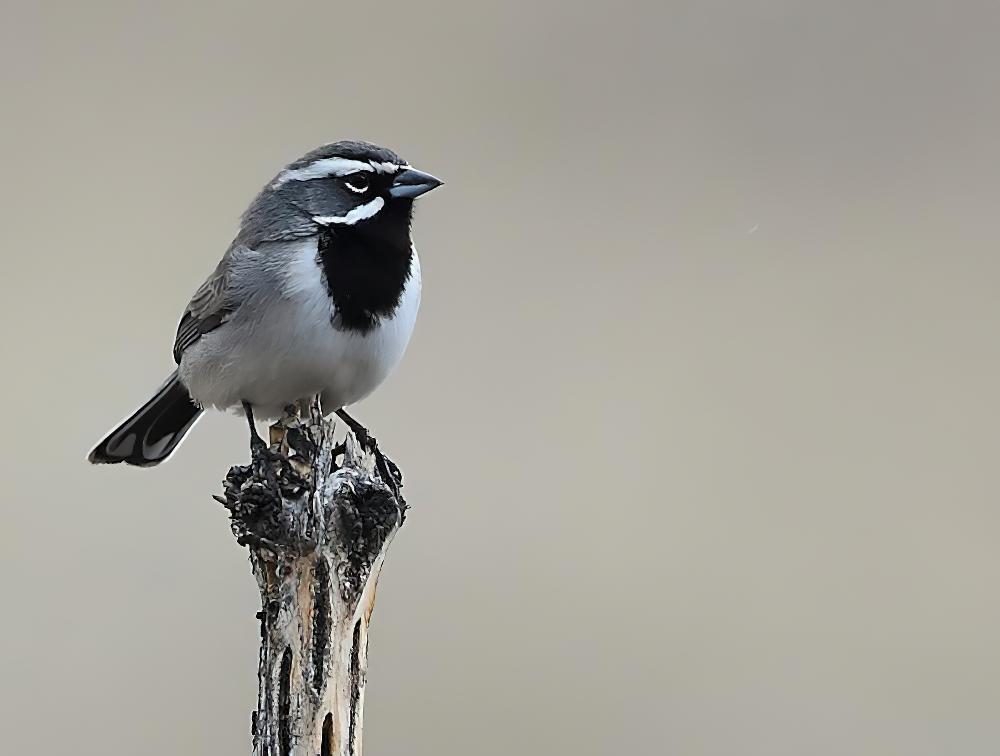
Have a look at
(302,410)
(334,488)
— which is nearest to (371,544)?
(334,488)

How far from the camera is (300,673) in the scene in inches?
96.1

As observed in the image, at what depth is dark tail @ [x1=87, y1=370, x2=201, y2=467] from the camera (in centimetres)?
449

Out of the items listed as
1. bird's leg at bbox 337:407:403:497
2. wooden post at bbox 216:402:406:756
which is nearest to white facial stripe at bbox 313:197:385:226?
bird's leg at bbox 337:407:403:497

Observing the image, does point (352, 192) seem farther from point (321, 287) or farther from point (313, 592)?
point (313, 592)

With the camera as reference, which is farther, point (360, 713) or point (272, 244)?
point (272, 244)

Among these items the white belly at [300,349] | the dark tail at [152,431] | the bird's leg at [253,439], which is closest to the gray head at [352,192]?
the white belly at [300,349]

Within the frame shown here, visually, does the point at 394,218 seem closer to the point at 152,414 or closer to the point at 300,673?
the point at 152,414

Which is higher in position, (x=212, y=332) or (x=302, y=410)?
(x=212, y=332)

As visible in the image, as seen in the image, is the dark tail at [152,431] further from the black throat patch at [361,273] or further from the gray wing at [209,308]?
the black throat patch at [361,273]

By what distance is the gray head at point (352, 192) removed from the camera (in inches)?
147

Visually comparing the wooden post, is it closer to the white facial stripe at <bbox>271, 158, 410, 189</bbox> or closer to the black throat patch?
the black throat patch

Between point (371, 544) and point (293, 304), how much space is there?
127cm

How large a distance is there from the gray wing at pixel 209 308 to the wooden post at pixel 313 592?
4.37 feet

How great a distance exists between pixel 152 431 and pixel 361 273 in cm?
127
